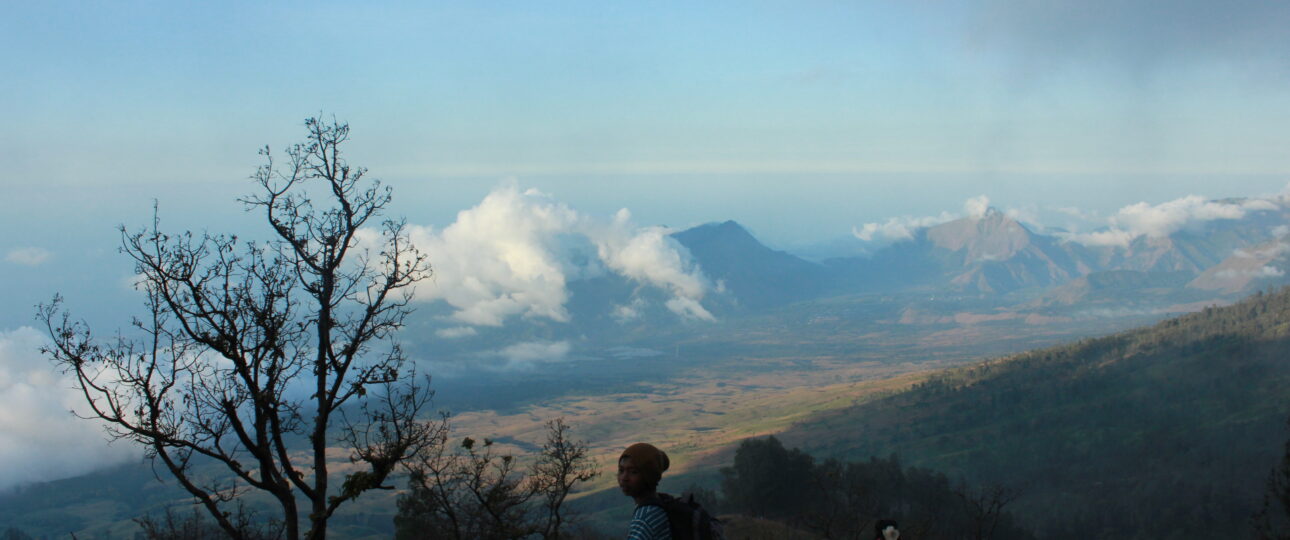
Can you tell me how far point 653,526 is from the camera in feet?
21.6

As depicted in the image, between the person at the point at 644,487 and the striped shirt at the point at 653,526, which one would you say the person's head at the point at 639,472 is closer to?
the person at the point at 644,487

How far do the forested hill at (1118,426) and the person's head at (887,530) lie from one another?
8562 centimetres

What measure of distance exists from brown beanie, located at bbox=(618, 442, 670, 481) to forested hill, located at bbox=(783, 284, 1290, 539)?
89.5 meters

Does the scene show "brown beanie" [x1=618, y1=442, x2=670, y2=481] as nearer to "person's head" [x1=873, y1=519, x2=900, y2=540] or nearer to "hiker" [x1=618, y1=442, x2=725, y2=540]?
"hiker" [x1=618, y1=442, x2=725, y2=540]

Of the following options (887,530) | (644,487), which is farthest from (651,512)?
(887,530)

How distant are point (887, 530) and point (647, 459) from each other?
3.85 m

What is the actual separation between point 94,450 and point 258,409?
222189mm

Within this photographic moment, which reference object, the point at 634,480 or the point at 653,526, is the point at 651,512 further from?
the point at 634,480

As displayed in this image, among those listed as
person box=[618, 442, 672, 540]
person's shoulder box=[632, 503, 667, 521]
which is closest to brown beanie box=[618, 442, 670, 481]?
person box=[618, 442, 672, 540]

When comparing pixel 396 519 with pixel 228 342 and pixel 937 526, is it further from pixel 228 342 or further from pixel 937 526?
pixel 937 526

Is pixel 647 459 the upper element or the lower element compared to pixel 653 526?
upper

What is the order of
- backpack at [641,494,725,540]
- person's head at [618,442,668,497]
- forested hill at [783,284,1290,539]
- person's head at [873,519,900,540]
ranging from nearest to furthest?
backpack at [641,494,725,540], person's head at [618,442,668,497], person's head at [873,519,900,540], forested hill at [783,284,1290,539]

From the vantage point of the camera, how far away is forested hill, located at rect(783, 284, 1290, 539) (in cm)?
9025

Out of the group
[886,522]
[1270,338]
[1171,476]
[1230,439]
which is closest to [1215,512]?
[1171,476]
